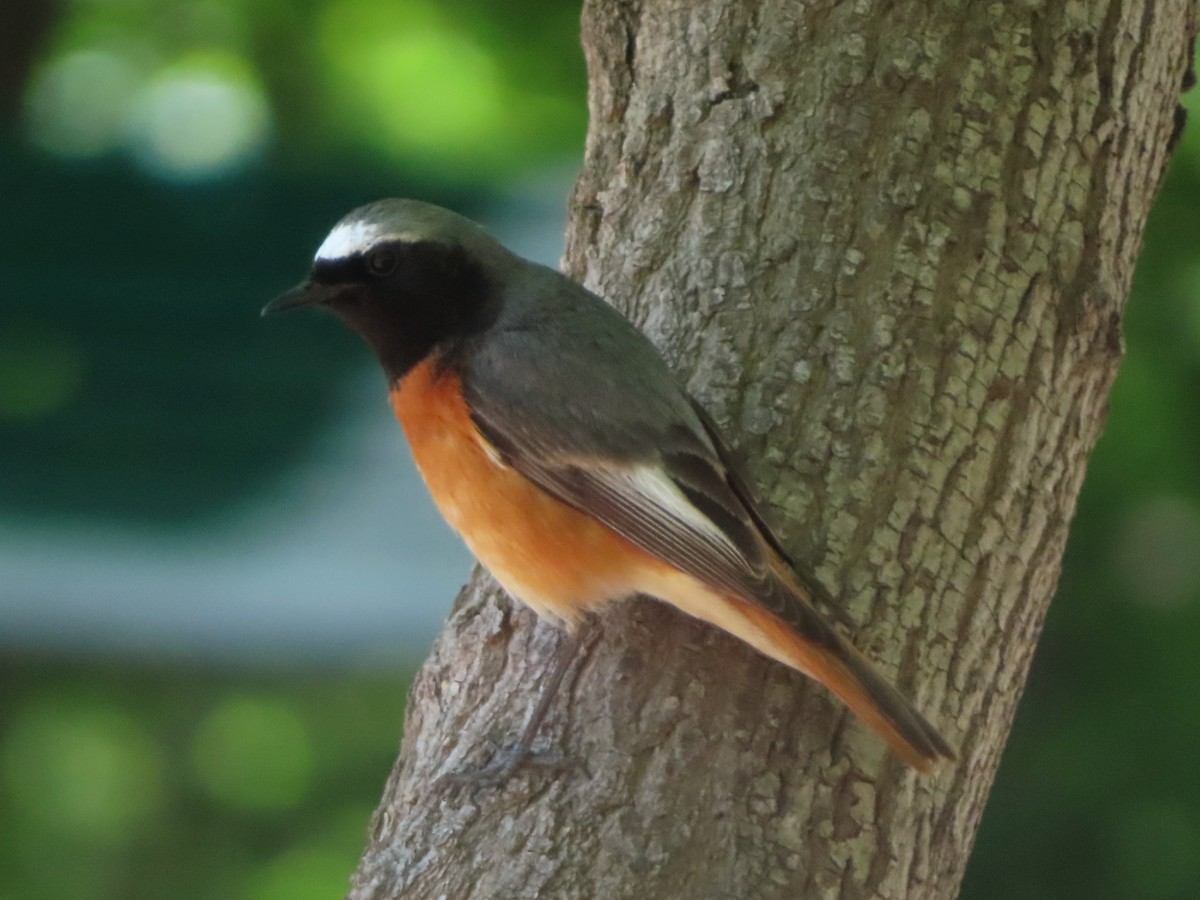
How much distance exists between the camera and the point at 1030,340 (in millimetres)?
3281

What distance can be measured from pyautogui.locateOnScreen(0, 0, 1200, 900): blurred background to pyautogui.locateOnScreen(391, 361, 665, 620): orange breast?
2.68 metres

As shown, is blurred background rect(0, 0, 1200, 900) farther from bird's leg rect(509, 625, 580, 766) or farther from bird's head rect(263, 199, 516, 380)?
bird's leg rect(509, 625, 580, 766)

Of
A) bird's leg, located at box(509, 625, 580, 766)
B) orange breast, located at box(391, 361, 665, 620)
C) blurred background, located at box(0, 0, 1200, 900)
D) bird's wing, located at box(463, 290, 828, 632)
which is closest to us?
bird's leg, located at box(509, 625, 580, 766)

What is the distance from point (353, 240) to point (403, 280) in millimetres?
155

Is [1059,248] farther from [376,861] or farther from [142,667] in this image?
[142,667]

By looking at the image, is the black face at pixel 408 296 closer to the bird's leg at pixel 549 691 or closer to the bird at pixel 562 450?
the bird at pixel 562 450

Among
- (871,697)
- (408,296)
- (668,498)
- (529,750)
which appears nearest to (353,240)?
(408,296)

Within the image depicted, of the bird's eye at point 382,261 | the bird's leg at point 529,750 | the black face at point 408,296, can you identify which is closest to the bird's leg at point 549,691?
the bird's leg at point 529,750

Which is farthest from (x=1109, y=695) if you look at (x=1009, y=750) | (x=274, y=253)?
(x=274, y=253)

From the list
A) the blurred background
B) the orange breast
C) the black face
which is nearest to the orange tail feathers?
the orange breast

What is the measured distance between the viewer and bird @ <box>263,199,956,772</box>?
2.92 m

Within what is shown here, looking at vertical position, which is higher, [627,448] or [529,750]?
[627,448]

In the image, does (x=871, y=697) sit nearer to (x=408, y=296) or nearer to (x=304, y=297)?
(x=408, y=296)

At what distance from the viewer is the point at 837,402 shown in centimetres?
319
